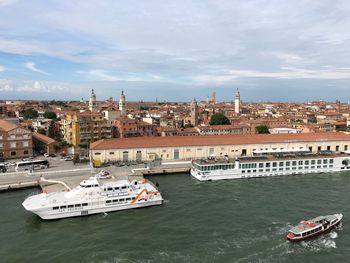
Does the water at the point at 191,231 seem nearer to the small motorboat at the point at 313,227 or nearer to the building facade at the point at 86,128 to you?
the small motorboat at the point at 313,227

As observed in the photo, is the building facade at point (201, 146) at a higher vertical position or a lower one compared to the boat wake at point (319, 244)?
higher

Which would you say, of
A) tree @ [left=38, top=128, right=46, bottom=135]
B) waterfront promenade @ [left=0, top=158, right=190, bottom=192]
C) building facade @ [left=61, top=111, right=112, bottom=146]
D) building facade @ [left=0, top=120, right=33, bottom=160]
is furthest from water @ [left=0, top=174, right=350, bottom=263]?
tree @ [left=38, top=128, right=46, bottom=135]

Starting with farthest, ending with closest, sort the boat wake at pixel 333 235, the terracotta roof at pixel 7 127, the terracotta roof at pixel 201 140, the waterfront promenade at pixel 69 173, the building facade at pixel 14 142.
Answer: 1. the terracotta roof at pixel 7 127
2. the building facade at pixel 14 142
3. the terracotta roof at pixel 201 140
4. the waterfront promenade at pixel 69 173
5. the boat wake at pixel 333 235

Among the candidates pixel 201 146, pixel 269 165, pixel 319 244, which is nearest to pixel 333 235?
pixel 319 244

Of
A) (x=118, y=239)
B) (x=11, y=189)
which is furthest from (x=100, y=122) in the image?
(x=118, y=239)

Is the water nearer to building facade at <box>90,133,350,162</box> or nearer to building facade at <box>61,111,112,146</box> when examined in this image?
building facade at <box>90,133,350,162</box>

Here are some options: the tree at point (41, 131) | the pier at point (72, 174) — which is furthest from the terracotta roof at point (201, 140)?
the tree at point (41, 131)
